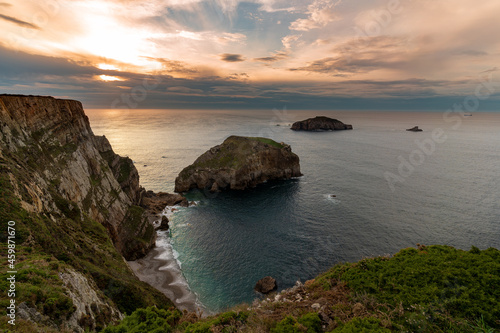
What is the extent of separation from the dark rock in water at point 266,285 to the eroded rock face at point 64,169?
24688mm

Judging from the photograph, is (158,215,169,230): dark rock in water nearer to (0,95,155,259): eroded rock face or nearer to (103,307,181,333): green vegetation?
(0,95,155,259): eroded rock face

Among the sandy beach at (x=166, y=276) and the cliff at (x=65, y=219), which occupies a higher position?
the cliff at (x=65, y=219)

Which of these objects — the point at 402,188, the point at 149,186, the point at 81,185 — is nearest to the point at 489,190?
the point at 402,188

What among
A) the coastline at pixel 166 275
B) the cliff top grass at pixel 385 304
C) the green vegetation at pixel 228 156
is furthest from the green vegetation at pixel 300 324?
the green vegetation at pixel 228 156

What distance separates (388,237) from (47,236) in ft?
189

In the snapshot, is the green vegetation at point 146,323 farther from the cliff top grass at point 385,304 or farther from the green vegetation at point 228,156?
the green vegetation at point 228,156

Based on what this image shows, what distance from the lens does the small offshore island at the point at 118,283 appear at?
1290cm

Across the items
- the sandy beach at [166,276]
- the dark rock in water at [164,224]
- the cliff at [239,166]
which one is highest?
the cliff at [239,166]

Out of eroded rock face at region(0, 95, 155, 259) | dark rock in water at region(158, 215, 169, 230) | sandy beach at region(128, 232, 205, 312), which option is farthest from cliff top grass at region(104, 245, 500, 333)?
dark rock in water at region(158, 215, 169, 230)

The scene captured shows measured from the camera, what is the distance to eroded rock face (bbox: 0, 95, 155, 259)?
25.8 metres

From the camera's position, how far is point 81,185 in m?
36.9

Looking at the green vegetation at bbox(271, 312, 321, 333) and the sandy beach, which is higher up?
the green vegetation at bbox(271, 312, 321, 333)

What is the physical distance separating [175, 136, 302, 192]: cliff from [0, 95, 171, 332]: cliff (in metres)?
35.3

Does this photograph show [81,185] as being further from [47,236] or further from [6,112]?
[47,236]
